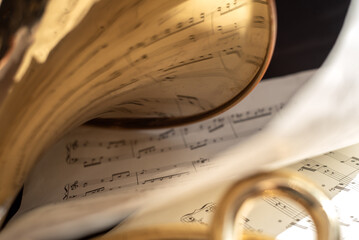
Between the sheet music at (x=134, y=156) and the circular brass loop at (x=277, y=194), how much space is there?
8.6 inches

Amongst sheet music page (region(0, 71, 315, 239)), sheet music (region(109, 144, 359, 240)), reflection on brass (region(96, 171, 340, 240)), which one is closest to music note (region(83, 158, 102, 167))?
sheet music page (region(0, 71, 315, 239))

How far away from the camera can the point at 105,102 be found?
1.87ft

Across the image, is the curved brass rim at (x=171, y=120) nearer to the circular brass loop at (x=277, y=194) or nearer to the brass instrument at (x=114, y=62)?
the brass instrument at (x=114, y=62)

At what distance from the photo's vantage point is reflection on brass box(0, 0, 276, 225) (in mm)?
466

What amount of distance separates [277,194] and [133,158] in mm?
312

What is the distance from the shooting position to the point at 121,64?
52cm

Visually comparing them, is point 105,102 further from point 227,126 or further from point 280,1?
point 280,1

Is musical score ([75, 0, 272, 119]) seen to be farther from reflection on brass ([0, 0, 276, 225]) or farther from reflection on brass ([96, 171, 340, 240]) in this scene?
reflection on brass ([96, 171, 340, 240])

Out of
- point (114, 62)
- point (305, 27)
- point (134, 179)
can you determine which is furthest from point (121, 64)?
point (305, 27)

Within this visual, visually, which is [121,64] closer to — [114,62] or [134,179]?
[114,62]

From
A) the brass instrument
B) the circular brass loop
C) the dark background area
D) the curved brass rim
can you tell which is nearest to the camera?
the circular brass loop

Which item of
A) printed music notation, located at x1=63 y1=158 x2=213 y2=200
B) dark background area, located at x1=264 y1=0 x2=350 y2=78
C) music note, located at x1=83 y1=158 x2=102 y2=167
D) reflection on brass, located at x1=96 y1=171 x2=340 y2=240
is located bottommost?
reflection on brass, located at x1=96 y1=171 x2=340 y2=240

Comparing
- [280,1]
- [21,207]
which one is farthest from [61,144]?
[280,1]

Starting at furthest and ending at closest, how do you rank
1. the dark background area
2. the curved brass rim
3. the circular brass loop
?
the dark background area → the curved brass rim → the circular brass loop
